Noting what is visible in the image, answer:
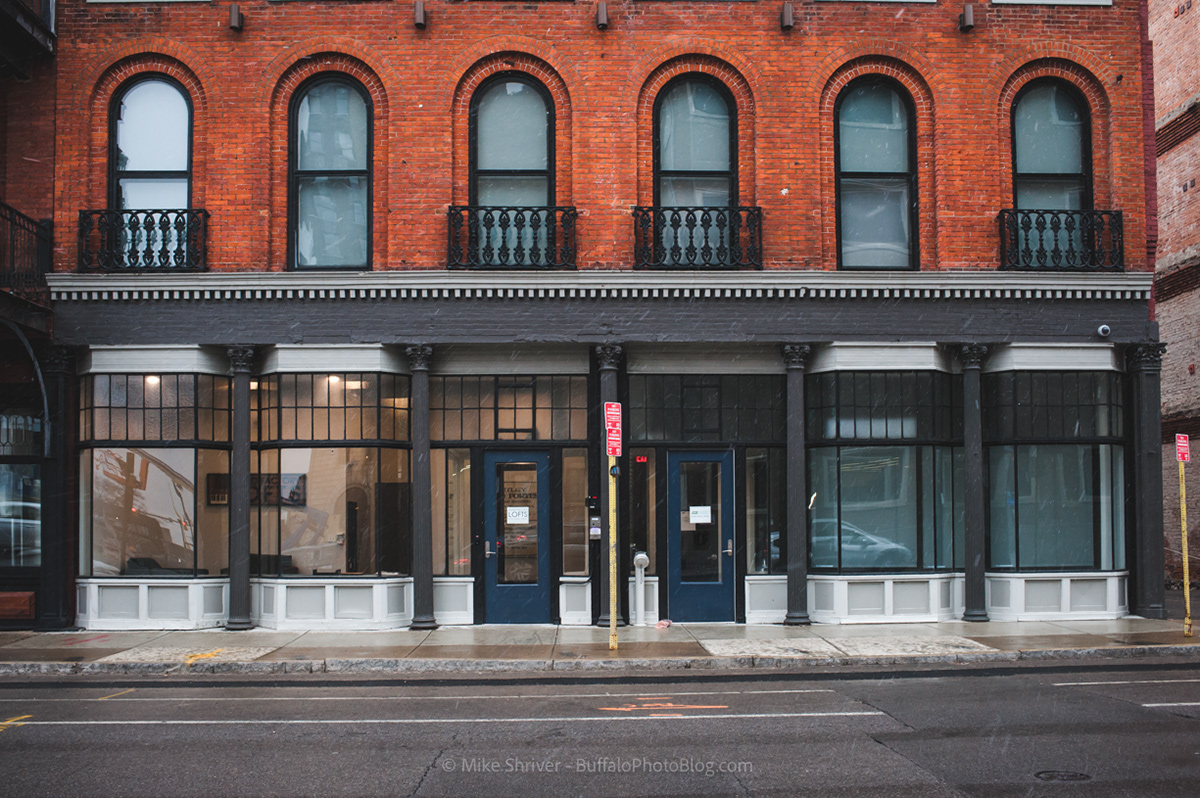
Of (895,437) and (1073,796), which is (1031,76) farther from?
(1073,796)

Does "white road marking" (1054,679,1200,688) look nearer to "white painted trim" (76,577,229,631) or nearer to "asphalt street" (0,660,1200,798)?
"asphalt street" (0,660,1200,798)

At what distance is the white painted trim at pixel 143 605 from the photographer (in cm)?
1444

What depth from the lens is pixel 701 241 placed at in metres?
14.9

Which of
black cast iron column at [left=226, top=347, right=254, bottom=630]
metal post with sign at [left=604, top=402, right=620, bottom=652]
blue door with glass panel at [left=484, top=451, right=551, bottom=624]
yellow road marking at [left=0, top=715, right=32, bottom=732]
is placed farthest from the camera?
blue door with glass panel at [left=484, top=451, right=551, bottom=624]

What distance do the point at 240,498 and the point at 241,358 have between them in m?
2.07

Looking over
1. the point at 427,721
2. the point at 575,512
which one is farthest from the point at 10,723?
the point at 575,512

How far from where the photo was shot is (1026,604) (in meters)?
14.9

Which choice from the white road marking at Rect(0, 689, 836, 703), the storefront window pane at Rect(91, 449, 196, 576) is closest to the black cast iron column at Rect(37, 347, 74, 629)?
the storefront window pane at Rect(91, 449, 196, 576)

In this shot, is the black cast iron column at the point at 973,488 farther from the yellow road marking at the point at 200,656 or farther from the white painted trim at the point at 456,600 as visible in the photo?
the yellow road marking at the point at 200,656

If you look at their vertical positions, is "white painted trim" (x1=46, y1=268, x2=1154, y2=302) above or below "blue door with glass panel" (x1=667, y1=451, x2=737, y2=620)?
above

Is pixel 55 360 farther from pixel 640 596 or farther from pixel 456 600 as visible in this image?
pixel 640 596

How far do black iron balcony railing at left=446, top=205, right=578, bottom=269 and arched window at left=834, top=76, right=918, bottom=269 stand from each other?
4.39m

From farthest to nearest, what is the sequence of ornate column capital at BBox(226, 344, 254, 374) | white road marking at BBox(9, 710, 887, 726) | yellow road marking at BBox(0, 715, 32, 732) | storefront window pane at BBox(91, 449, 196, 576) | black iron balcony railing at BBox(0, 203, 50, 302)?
storefront window pane at BBox(91, 449, 196, 576), ornate column capital at BBox(226, 344, 254, 374), black iron balcony railing at BBox(0, 203, 50, 302), white road marking at BBox(9, 710, 887, 726), yellow road marking at BBox(0, 715, 32, 732)

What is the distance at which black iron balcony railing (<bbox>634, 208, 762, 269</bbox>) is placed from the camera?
14758 mm
